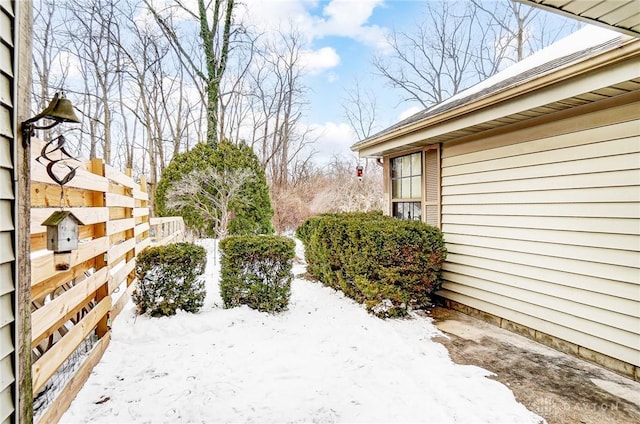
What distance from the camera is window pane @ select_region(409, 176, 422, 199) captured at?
5609 millimetres

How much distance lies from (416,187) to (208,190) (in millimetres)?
7902

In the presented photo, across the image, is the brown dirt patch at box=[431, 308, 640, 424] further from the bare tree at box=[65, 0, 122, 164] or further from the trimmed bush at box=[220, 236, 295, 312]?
the bare tree at box=[65, 0, 122, 164]

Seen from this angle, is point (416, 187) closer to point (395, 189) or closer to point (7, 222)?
point (395, 189)

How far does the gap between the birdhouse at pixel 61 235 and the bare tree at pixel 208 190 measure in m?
8.63

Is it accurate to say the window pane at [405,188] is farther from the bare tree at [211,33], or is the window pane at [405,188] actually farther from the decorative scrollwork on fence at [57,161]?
the bare tree at [211,33]

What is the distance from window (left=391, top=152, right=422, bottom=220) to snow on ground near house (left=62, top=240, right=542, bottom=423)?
2.19m

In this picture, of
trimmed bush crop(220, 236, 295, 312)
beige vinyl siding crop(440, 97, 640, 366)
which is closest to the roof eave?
beige vinyl siding crop(440, 97, 640, 366)

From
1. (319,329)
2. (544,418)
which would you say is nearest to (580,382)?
(544,418)

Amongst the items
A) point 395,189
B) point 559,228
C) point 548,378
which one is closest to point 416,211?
point 395,189

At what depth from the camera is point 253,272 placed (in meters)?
4.21

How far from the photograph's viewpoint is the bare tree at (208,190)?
11.0 meters

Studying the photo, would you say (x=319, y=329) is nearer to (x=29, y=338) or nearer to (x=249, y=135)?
(x=29, y=338)

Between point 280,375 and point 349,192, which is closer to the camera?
point 280,375

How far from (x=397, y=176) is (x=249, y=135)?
13412mm
